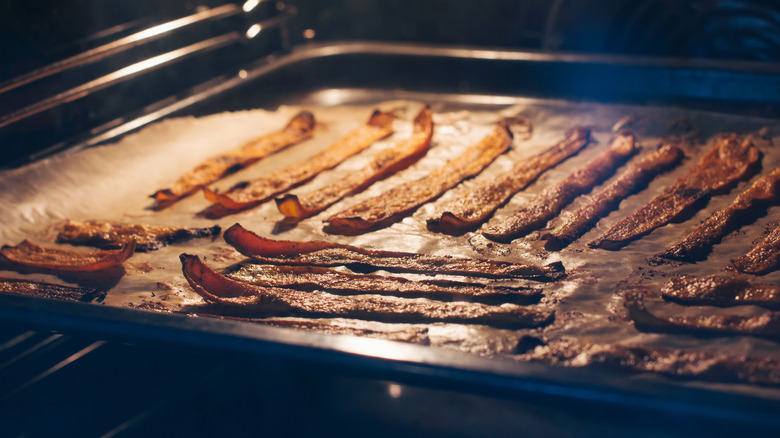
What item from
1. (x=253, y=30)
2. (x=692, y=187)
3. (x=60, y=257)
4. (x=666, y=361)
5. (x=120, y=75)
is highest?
(x=253, y=30)

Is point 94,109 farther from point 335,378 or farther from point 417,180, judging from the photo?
point 335,378

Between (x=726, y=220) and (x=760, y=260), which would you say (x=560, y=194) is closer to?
(x=726, y=220)

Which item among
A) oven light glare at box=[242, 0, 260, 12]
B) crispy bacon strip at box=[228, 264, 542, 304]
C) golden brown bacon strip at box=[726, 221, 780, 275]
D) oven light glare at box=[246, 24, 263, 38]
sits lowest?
crispy bacon strip at box=[228, 264, 542, 304]

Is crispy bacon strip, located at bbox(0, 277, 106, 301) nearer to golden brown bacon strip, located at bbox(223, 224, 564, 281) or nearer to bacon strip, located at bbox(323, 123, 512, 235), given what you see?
golden brown bacon strip, located at bbox(223, 224, 564, 281)

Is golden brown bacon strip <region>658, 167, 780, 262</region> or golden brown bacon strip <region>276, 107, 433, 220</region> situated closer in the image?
golden brown bacon strip <region>658, 167, 780, 262</region>

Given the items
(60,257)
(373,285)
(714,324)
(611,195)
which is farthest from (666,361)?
(60,257)

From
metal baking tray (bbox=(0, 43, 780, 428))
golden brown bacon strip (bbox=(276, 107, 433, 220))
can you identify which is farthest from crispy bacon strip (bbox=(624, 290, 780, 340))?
golden brown bacon strip (bbox=(276, 107, 433, 220))
